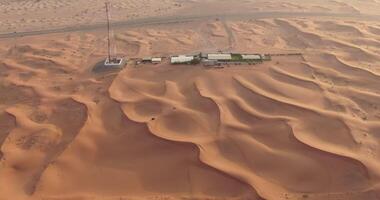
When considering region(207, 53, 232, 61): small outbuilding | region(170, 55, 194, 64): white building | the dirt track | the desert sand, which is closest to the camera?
the desert sand

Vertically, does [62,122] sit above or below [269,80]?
below

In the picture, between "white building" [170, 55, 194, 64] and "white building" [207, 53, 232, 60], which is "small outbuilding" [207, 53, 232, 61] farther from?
"white building" [170, 55, 194, 64]

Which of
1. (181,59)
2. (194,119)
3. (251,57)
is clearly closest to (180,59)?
(181,59)

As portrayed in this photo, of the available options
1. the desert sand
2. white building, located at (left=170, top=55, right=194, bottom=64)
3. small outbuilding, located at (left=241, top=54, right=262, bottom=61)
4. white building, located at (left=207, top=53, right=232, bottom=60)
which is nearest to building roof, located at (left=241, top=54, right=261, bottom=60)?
small outbuilding, located at (left=241, top=54, right=262, bottom=61)

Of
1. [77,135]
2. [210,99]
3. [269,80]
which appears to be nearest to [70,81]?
[77,135]

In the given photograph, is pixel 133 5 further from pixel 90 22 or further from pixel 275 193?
pixel 275 193

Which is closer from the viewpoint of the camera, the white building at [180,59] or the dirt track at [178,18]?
the white building at [180,59]

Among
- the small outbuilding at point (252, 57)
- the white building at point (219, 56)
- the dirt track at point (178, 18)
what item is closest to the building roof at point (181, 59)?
the white building at point (219, 56)

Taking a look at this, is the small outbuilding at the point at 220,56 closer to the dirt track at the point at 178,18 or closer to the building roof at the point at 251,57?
the building roof at the point at 251,57
